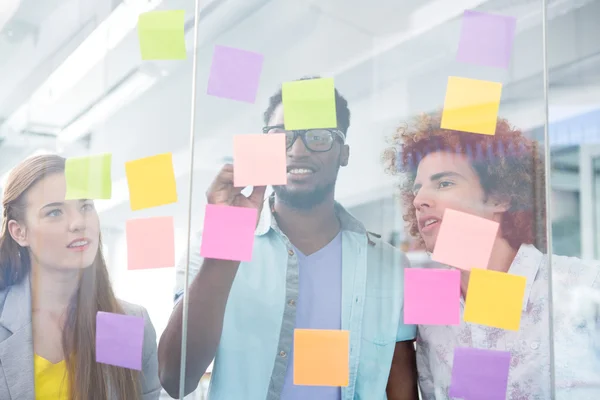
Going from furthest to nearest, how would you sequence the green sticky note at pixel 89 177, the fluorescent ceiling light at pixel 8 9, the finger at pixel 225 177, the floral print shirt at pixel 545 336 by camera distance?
the fluorescent ceiling light at pixel 8 9 → the green sticky note at pixel 89 177 → the finger at pixel 225 177 → the floral print shirt at pixel 545 336

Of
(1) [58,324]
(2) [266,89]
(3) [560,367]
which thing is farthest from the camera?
(1) [58,324]

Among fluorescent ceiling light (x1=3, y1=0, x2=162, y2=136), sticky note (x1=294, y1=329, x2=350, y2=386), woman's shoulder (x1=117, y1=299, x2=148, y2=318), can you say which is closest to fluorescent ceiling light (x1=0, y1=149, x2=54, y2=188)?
fluorescent ceiling light (x1=3, y1=0, x2=162, y2=136)

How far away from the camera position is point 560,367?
5.56 feet

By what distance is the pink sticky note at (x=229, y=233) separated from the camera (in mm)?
1771

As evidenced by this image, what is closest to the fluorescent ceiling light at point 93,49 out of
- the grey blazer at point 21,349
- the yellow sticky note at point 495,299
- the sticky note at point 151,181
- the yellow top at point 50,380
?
the sticky note at point 151,181

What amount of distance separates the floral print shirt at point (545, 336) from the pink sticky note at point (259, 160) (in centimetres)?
64

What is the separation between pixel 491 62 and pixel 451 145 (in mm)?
274

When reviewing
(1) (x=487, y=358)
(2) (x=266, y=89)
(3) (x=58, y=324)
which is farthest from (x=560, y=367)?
(3) (x=58, y=324)

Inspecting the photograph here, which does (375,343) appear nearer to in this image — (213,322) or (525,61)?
(213,322)

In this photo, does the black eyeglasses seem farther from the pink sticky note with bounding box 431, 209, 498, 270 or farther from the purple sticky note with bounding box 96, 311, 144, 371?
the purple sticky note with bounding box 96, 311, 144, 371

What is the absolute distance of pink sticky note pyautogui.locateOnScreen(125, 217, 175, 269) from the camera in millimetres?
1828

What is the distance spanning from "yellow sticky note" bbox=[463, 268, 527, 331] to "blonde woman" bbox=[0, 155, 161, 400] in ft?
3.30

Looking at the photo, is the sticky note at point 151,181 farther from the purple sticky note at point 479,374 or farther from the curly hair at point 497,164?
the purple sticky note at point 479,374

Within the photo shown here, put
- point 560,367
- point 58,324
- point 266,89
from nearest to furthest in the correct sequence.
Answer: point 560,367, point 266,89, point 58,324
